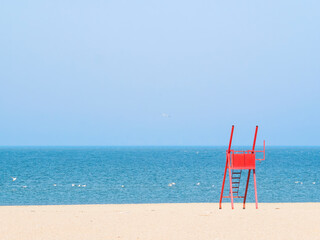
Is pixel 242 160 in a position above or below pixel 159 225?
above

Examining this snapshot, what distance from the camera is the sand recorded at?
1623cm

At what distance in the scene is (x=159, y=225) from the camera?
18453 millimetres

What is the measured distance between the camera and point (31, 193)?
1646 inches

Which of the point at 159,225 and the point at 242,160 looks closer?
the point at 159,225

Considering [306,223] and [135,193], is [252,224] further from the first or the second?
[135,193]

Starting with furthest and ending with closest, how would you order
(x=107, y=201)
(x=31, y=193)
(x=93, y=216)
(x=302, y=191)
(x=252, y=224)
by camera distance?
(x=302, y=191) < (x=31, y=193) < (x=107, y=201) < (x=93, y=216) < (x=252, y=224)

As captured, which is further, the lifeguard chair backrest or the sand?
the lifeguard chair backrest

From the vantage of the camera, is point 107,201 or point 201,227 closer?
point 201,227

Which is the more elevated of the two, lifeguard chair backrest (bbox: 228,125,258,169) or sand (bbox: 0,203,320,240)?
lifeguard chair backrest (bbox: 228,125,258,169)

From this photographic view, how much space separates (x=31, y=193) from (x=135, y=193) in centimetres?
822

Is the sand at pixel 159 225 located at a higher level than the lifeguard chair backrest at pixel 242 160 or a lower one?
lower

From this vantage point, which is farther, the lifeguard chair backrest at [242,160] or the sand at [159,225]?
the lifeguard chair backrest at [242,160]

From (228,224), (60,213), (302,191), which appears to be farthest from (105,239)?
(302,191)

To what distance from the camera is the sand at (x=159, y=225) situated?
16.2 metres
